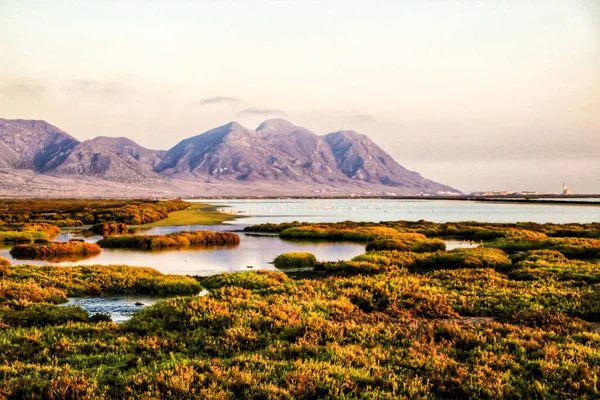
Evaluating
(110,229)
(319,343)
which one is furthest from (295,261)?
(110,229)

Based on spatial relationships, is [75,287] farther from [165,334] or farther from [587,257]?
[587,257]

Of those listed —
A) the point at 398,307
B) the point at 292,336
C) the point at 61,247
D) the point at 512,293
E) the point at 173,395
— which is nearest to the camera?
the point at 173,395

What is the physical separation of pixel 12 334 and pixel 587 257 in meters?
39.3

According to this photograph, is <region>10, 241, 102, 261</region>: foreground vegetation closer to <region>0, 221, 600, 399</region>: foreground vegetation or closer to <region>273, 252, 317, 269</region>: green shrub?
<region>273, 252, 317, 269</region>: green shrub

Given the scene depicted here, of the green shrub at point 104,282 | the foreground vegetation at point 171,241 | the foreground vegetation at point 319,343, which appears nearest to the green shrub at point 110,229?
the foreground vegetation at point 171,241

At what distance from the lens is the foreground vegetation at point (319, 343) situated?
9656 mm

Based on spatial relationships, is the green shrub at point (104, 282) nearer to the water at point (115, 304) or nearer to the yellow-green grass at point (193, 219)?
the water at point (115, 304)

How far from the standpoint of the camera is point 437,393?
9641mm

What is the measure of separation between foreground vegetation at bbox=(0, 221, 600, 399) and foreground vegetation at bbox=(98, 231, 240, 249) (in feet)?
84.9

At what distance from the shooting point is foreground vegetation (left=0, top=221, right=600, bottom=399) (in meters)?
9.66

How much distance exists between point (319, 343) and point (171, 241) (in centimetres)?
3920

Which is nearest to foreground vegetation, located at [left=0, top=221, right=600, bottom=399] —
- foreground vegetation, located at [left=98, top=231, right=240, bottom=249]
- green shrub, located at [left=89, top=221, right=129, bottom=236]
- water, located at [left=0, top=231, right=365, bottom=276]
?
water, located at [left=0, top=231, right=365, bottom=276]

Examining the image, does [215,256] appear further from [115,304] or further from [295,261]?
[115,304]

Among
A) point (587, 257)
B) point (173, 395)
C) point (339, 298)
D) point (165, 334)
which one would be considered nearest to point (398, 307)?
point (339, 298)
